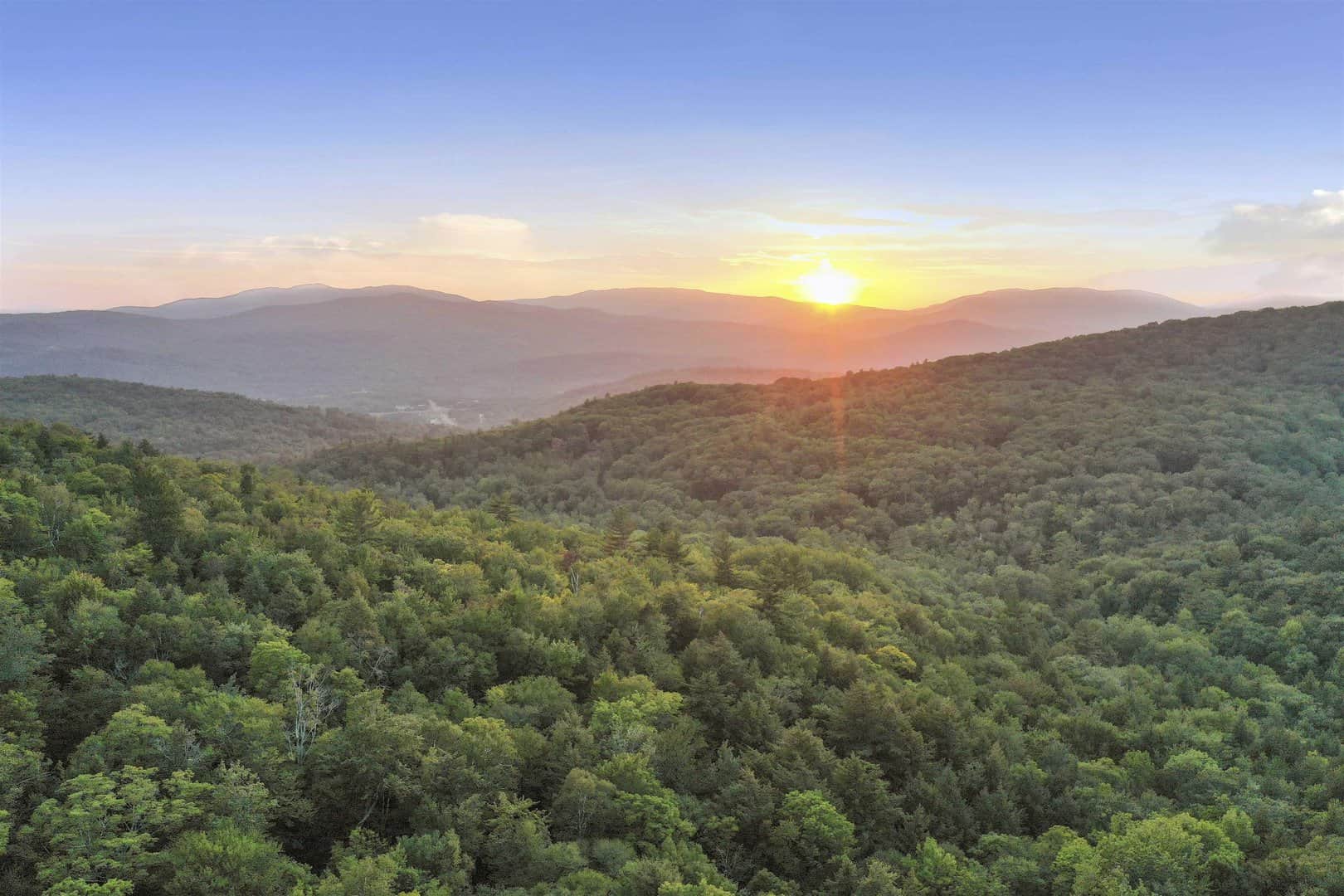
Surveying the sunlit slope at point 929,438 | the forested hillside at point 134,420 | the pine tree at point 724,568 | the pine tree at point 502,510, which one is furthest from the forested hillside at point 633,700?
the forested hillside at point 134,420

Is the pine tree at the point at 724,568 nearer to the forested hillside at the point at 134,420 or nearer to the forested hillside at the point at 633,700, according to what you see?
the forested hillside at the point at 633,700

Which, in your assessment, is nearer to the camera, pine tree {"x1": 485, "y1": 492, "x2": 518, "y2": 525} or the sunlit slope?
pine tree {"x1": 485, "y1": 492, "x2": 518, "y2": 525}

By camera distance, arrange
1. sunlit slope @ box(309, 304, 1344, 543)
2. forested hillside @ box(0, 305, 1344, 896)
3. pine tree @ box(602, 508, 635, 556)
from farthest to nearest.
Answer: sunlit slope @ box(309, 304, 1344, 543), pine tree @ box(602, 508, 635, 556), forested hillside @ box(0, 305, 1344, 896)

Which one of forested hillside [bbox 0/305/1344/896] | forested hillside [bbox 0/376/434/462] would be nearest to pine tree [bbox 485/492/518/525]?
forested hillside [bbox 0/305/1344/896]

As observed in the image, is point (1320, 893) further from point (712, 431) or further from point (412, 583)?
point (712, 431)

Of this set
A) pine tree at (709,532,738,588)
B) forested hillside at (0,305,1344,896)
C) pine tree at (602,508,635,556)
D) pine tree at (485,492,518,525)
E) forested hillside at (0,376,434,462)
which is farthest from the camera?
forested hillside at (0,376,434,462)

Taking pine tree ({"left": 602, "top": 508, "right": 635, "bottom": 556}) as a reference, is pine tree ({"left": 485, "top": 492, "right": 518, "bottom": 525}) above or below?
above

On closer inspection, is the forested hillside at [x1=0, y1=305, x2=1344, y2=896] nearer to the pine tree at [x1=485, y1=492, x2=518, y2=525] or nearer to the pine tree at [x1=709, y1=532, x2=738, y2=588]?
the pine tree at [x1=709, y1=532, x2=738, y2=588]
